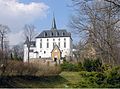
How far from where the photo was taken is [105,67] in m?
27.5

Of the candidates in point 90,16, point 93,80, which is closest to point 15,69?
point 93,80

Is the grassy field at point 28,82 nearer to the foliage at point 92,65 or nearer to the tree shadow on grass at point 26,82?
the tree shadow on grass at point 26,82

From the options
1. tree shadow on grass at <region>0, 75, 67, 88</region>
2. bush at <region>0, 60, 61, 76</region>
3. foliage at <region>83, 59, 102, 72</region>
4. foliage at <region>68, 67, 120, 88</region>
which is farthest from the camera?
foliage at <region>83, 59, 102, 72</region>

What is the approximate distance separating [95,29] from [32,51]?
321 ft

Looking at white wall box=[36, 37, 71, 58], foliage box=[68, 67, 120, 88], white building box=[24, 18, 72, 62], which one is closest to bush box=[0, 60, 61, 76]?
foliage box=[68, 67, 120, 88]

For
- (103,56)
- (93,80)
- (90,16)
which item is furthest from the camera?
(103,56)

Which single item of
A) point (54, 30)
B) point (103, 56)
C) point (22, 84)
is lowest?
point (22, 84)

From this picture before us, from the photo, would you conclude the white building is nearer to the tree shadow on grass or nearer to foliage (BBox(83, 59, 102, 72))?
foliage (BBox(83, 59, 102, 72))

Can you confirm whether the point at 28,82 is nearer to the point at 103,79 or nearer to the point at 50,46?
the point at 103,79

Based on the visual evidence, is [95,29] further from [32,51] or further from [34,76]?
[32,51]

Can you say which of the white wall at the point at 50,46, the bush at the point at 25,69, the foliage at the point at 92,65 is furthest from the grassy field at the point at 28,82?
the white wall at the point at 50,46

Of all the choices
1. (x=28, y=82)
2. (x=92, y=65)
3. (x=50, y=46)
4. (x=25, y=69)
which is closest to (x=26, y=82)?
(x=28, y=82)

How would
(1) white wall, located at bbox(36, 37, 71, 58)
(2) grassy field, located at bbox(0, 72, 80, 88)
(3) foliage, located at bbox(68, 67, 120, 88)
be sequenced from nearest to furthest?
(3) foliage, located at bbox(68, 67, 120, 88)
(2) grassy field, located at bbox(0, 72, 80, 88)
(1) white wall, located at bbox(36, 37, 71, 58)

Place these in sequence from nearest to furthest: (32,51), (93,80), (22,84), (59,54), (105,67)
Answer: (93,80) → (22,84) → (105,67) → (59,54) → (32,51)
